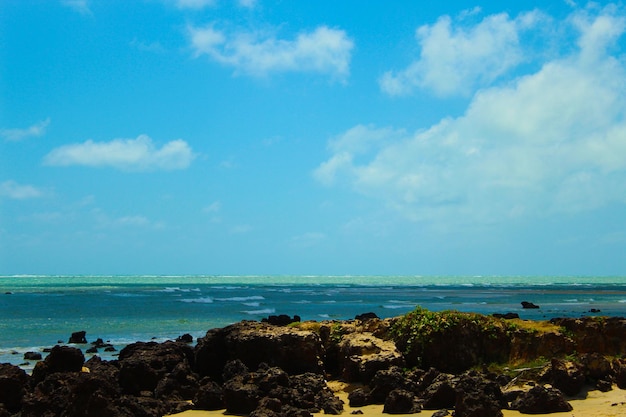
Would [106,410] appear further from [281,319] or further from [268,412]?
[281,319]

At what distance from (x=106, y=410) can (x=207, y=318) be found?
42927 millimetres

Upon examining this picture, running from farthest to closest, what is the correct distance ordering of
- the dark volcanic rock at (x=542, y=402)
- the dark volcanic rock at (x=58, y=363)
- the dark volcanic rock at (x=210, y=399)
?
the dark volcanic rock at (x=58, y=363)
the dark volcanic rock at (x=210, y=399)
the dark volcanic rock at (x=542, y=402)

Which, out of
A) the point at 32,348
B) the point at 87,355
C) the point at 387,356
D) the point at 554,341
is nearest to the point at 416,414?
the point at 387,356

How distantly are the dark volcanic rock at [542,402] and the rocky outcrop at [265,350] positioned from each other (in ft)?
18.8

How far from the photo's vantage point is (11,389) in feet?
49.4

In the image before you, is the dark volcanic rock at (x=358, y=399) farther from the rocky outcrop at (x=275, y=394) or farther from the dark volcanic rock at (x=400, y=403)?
the dark volcanic rock at (x=400, y=403)

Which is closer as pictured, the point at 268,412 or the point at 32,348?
the point at 268,412

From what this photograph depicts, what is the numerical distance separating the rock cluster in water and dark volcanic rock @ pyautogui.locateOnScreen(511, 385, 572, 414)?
0.02 meters

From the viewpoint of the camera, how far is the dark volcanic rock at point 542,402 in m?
13.5

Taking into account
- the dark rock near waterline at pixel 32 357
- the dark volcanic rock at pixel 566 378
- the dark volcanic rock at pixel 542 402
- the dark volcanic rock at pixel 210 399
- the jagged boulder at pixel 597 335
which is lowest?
the dark rock near waterline at pixel 32 357

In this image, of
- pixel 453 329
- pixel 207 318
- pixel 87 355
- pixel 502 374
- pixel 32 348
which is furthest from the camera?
pixel 207 318

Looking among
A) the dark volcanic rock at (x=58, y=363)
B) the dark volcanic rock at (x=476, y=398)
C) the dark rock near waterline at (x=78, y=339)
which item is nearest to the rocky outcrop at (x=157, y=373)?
the dark volcanic rock at (x=58, y=363)

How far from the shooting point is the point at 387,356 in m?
16.5

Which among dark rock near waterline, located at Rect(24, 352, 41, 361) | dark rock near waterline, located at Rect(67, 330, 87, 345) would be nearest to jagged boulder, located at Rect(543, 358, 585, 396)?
dark rock near waterline, located at Rect(24, 352, 41, 361)
